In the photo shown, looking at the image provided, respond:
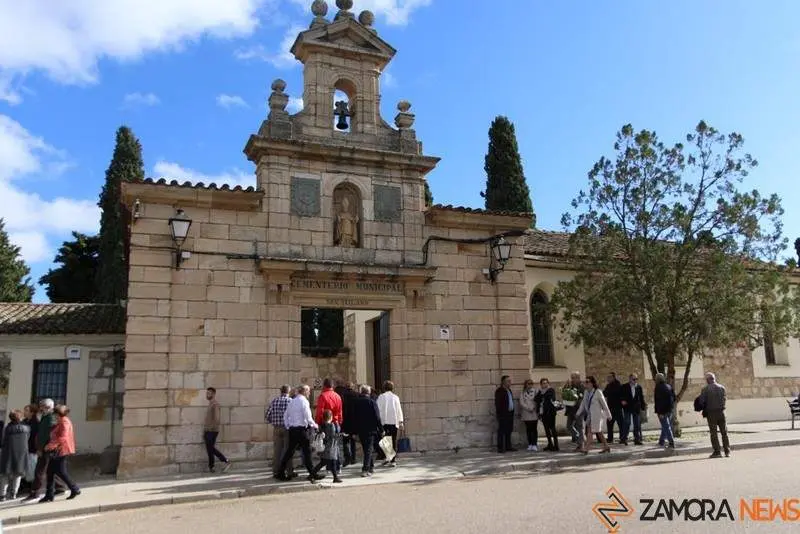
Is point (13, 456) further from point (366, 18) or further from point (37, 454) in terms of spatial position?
point (366, 18)

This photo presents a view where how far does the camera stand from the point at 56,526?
777 cm

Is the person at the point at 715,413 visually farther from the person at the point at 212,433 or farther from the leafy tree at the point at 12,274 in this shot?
the leafy tree at the point at 12,274

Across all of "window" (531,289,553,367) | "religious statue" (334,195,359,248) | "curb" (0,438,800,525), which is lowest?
"curb" (0,438,800,525)

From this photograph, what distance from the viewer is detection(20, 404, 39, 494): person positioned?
32.2 ft

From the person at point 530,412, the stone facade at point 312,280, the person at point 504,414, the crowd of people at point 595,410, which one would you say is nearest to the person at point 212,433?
the stone facade at point 312,280

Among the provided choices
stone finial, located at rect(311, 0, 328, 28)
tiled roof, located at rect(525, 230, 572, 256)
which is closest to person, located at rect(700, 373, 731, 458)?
tiled roof, located at rect(525, 230, 572, 256)

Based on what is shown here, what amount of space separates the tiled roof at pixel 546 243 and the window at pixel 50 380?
1197cm

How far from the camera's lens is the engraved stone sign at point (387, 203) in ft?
43.8

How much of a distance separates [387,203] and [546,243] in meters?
7.51

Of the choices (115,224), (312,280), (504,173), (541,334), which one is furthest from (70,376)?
(504,173)

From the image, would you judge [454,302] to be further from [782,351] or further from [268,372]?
[782,351]

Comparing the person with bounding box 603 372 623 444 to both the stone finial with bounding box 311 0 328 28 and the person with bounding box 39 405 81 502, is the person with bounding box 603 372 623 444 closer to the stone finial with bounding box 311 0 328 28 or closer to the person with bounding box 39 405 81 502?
the stone finial with bounding box 311 0 328 28

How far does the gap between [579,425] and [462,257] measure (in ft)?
13.7

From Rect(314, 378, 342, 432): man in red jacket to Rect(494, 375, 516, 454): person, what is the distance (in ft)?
12.2
